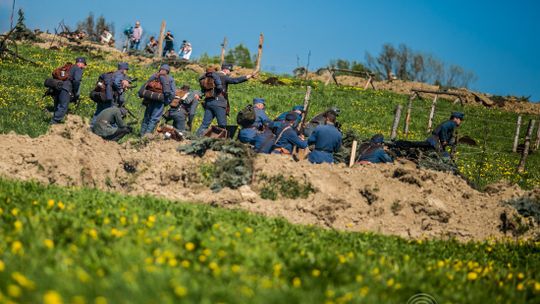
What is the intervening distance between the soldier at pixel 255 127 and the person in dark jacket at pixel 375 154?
2.31 m

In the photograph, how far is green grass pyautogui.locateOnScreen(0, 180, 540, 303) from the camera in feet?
16.1

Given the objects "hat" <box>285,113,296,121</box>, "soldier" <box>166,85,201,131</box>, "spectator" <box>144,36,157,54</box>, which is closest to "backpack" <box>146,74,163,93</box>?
"soldier" <box>166,85,201,131</box>

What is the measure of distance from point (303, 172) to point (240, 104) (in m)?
15.8

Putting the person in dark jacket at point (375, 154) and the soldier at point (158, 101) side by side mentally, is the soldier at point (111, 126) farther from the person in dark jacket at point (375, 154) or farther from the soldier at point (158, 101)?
the person in dark jacket at point (375, 154)

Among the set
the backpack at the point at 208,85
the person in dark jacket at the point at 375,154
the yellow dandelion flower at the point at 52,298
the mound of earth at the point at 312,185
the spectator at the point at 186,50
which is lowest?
the yellow dandelion flower at the point at 52,298

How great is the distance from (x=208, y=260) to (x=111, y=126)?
9.00 m

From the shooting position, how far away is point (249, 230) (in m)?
7.77

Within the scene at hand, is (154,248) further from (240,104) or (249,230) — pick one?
(240,104)

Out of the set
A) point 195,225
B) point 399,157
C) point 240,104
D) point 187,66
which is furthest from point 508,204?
point 187,66

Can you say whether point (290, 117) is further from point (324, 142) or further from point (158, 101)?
point (158, 101)

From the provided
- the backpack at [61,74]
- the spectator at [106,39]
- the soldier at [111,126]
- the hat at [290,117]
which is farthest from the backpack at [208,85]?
the spectator at [106,39]

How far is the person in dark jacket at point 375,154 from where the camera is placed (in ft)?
46.5

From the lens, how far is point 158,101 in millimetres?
15469

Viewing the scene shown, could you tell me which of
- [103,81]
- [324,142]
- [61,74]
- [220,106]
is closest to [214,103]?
[220,106]
